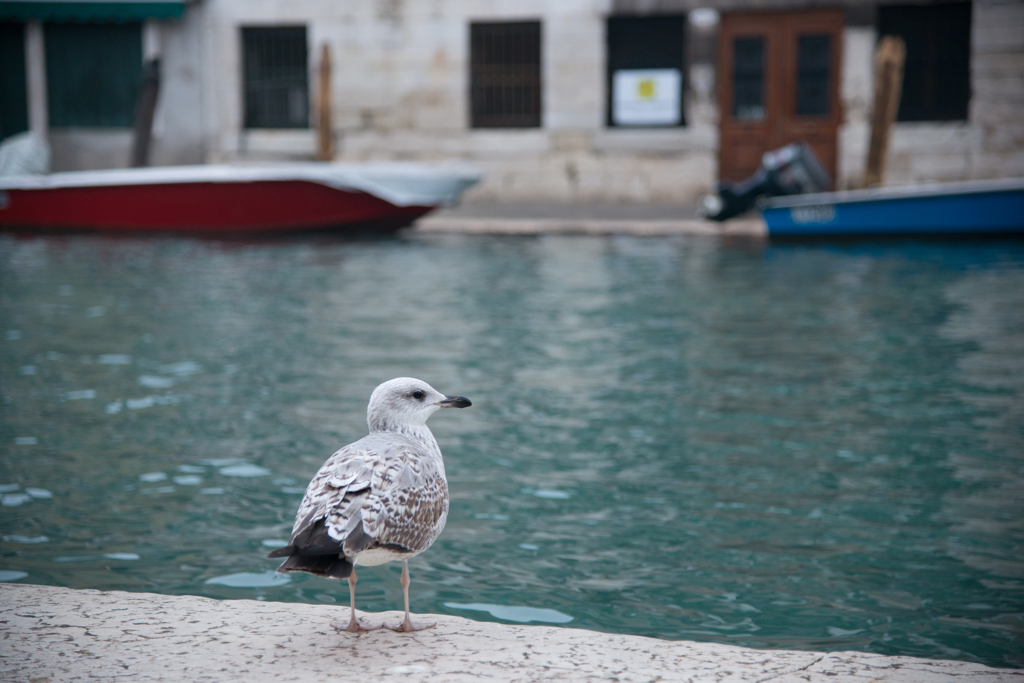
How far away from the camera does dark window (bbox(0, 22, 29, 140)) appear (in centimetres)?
2094

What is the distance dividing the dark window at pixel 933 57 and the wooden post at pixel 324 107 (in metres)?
8.70

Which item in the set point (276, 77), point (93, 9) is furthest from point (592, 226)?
point (93, 9)

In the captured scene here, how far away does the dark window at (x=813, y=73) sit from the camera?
1823 cm

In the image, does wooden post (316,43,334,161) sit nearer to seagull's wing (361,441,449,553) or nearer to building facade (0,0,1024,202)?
building facade (0,0,1024,202)

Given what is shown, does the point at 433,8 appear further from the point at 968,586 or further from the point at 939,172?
the point at 968,586

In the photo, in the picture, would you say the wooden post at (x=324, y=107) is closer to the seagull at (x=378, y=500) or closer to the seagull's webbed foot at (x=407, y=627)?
the seagull at (x=378, y=500)

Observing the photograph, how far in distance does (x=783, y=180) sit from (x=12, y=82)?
1428 centimetres

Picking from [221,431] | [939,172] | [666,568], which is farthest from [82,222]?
[666,568]

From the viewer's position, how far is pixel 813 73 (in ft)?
60.0

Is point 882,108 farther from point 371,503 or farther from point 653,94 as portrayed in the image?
→ point 371,503

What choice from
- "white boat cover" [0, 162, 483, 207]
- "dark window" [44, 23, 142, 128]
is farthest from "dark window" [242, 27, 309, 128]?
"white boat cover" [0, 162, 483, 207]

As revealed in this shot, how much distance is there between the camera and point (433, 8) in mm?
19453

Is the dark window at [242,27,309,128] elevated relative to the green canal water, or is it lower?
elevated

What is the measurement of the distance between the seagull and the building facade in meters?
15.9
